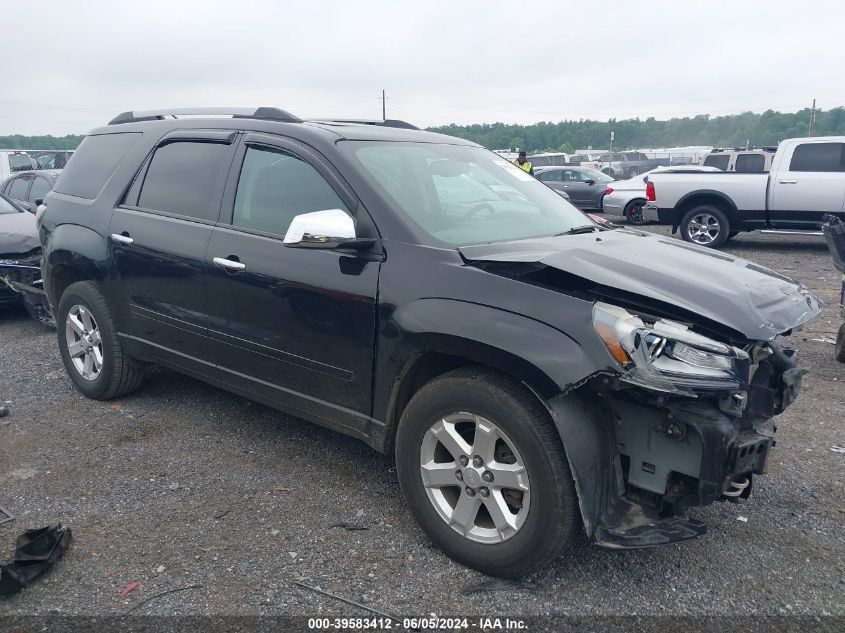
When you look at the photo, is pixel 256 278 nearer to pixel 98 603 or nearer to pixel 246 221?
pixel 246 221

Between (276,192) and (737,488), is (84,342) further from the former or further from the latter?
(737,488)

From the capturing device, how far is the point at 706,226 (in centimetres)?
1294

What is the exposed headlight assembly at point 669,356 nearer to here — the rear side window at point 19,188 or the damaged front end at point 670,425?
the damaged front end at point 670,425

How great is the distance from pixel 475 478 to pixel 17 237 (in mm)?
6279

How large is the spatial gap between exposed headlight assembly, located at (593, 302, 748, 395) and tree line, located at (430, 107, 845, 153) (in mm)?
54979

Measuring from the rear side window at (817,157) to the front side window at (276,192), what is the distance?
11.1m

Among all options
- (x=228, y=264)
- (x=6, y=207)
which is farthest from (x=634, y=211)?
(x=228, y=264)

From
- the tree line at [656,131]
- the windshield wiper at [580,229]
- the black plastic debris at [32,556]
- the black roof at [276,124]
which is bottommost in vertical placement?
the black plastic debris at [32,556]

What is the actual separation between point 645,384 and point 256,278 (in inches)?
80.8

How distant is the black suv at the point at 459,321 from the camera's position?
2693 mm

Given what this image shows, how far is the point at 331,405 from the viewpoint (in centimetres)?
354

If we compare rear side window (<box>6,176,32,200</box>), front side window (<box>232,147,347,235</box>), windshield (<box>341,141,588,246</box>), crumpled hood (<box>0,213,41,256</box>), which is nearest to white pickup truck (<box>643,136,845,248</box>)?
windshield (<box>341,141,588,246</box>)

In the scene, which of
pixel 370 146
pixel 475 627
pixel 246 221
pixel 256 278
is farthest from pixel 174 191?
pixel 475 627

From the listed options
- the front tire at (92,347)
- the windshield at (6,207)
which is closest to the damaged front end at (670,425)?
the front tire at (92,347)
